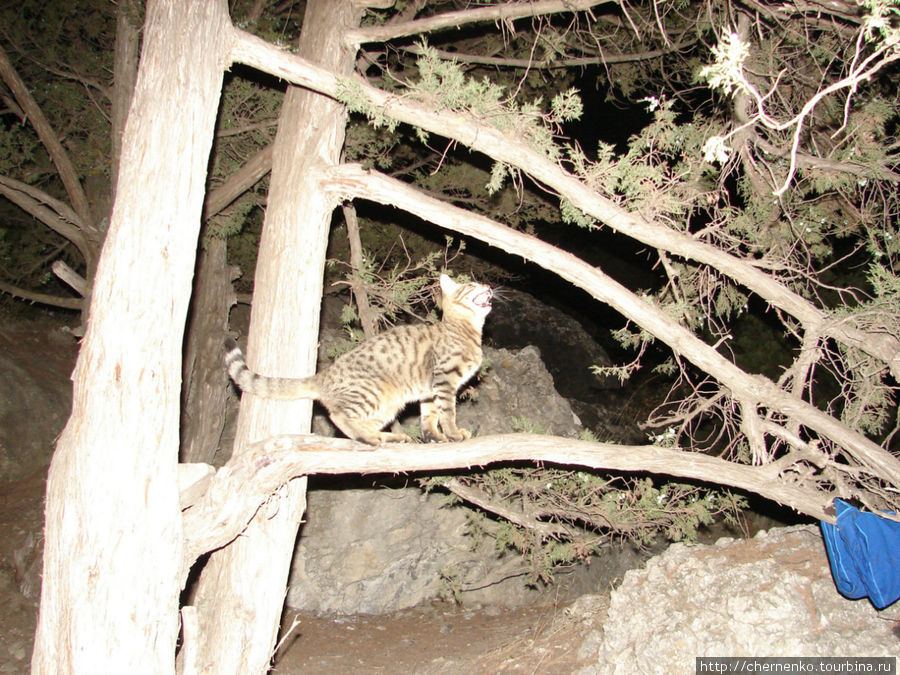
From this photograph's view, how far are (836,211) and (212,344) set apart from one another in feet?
24.7

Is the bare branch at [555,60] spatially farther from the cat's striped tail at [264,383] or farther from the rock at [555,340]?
the rock at [555,340]

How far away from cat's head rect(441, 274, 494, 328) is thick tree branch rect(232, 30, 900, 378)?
179cm

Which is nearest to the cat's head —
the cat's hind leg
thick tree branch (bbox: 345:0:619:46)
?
the cat's hind leg

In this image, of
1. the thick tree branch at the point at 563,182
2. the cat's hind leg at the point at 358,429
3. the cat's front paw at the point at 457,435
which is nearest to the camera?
the thick tree branch at the point at 563,182

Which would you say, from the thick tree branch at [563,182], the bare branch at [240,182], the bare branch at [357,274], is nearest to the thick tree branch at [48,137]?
the bare branch at [240,182]

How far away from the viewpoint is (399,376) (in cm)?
562

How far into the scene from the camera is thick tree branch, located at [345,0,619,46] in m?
5.24

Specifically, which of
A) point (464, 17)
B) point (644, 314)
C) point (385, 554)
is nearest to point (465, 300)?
point (644, 314)

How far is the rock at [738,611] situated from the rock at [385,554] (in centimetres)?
300

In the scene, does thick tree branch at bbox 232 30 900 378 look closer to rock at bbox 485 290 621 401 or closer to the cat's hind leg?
the cat's hind leg

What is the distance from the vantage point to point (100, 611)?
3.74 metres

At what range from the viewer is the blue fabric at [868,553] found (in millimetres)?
4277

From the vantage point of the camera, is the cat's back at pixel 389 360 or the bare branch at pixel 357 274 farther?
the bare branch at pixel 357 274

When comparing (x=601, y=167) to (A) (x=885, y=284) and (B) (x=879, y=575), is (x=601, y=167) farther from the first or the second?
(B) (x=879, y=575)
